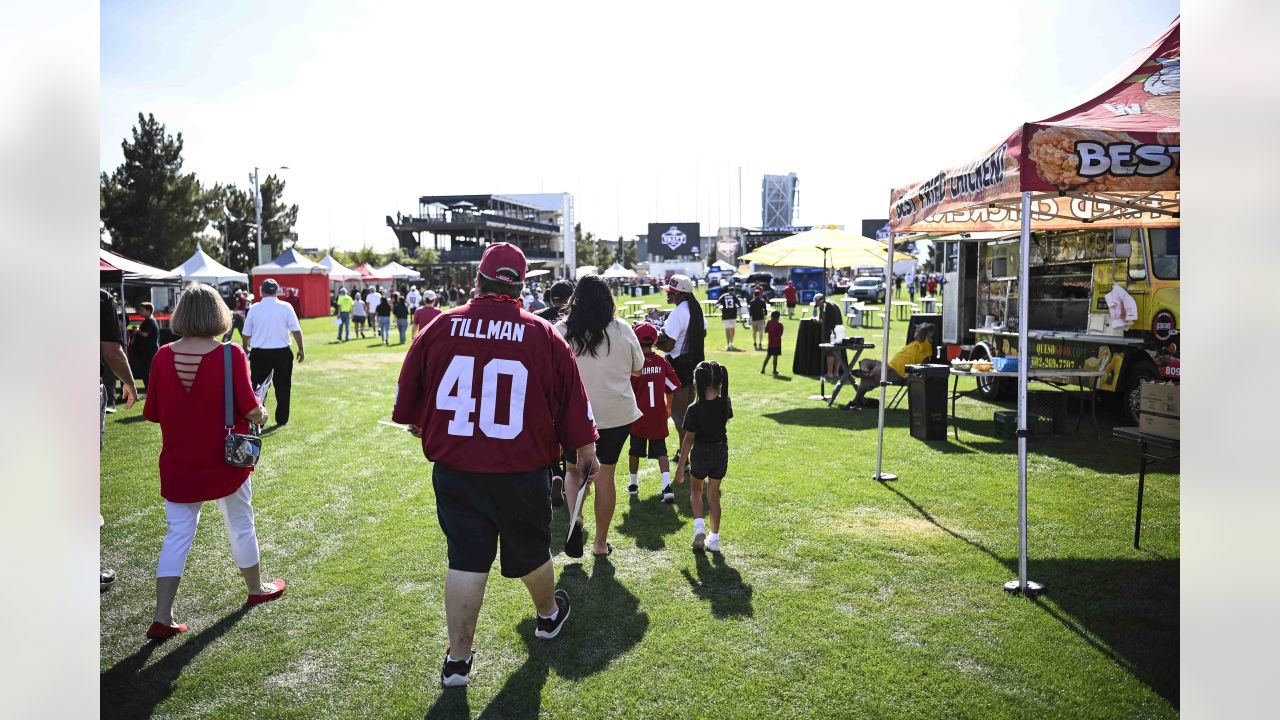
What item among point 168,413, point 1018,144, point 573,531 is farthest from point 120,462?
point 1018,144

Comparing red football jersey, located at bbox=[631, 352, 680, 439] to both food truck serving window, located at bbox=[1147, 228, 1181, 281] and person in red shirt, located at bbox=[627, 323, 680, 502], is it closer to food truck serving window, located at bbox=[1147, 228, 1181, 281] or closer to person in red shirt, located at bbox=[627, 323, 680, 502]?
person in red shirt, located at bbox=[627, 323, 680, 502]

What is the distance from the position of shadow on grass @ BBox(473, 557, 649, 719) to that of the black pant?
280 inches

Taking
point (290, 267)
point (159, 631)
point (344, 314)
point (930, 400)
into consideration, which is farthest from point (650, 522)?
point (290, 267)

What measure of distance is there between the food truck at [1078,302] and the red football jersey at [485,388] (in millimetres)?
6913

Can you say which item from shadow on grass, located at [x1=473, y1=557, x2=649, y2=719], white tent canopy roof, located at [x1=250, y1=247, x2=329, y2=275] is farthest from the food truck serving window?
white tent canopy roof, located at [x1=250, y1=247, x2=329, y2=275]

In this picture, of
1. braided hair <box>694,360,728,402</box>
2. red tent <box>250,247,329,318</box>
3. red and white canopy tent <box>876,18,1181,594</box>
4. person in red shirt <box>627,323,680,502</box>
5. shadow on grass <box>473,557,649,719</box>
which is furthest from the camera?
red tent <box>250,247,329,318</box>

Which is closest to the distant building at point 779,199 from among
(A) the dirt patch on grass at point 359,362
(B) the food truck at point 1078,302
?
(A) the dirt patch on grass at point 359,362

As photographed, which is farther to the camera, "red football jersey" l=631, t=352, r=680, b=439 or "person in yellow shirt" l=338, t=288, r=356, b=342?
"person in yellow shirt" l=338, t=288, r=356, b=342

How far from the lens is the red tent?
116 ft

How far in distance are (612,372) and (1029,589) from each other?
3009 mm

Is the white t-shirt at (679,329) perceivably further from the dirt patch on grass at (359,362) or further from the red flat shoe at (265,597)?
the dirt patch on grass at (359,362)

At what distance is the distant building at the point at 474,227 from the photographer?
256 feet

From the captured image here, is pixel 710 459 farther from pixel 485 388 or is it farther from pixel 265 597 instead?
pixel 265 597

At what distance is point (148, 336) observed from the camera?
1433 centimetres
